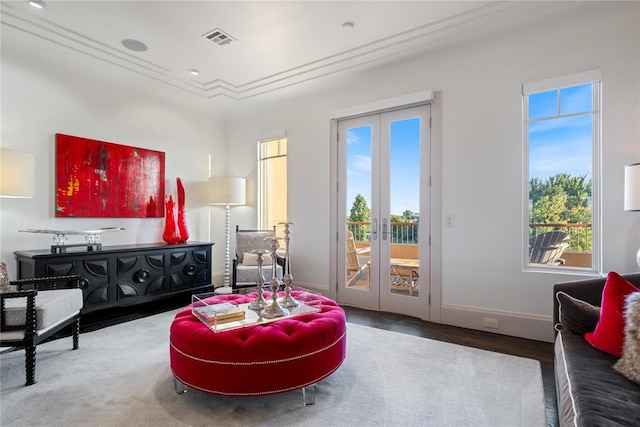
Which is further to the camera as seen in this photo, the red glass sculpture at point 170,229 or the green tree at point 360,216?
the red glass sculpture at point 170,229

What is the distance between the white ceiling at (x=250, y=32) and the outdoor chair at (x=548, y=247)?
2.08 meters

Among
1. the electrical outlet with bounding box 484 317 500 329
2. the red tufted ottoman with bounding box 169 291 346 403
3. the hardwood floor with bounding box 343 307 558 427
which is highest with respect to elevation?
the red tufted ottoman with bounding box 169 291 346 403

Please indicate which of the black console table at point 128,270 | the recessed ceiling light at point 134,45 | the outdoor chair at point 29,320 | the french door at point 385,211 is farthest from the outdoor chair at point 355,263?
the recessed ceiling light at point 134,45

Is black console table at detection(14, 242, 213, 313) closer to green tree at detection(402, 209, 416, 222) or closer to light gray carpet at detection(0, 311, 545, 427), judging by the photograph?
light gray carpet at detection(0, 311, 545, 427)

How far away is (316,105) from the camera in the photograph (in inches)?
186

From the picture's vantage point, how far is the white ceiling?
2.88 metres

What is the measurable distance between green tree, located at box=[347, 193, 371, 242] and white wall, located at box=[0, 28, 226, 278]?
2.52 m

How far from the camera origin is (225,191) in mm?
5000

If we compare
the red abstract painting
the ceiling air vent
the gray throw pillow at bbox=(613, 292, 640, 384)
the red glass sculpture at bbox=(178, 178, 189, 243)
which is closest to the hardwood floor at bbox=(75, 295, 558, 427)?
the gray throw pillow at bbox=(613, 292, 640, 384)

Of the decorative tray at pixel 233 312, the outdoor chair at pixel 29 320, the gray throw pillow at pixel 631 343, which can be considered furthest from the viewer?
the outdoor chair at pixel 29 320

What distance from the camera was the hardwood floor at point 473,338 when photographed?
92.0 inches

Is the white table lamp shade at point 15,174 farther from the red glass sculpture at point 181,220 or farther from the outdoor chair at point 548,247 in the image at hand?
the outdoor chair at point 548,247

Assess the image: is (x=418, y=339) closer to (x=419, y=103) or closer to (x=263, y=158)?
(x=419, y=103)

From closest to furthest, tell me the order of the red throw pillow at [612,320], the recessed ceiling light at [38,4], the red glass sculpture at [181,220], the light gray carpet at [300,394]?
the red throw pillow at [612,320] < the light gray carpet at [300,394] < the recessed ceiling light at [38,4] < the red glass sculpture at [181,220]
